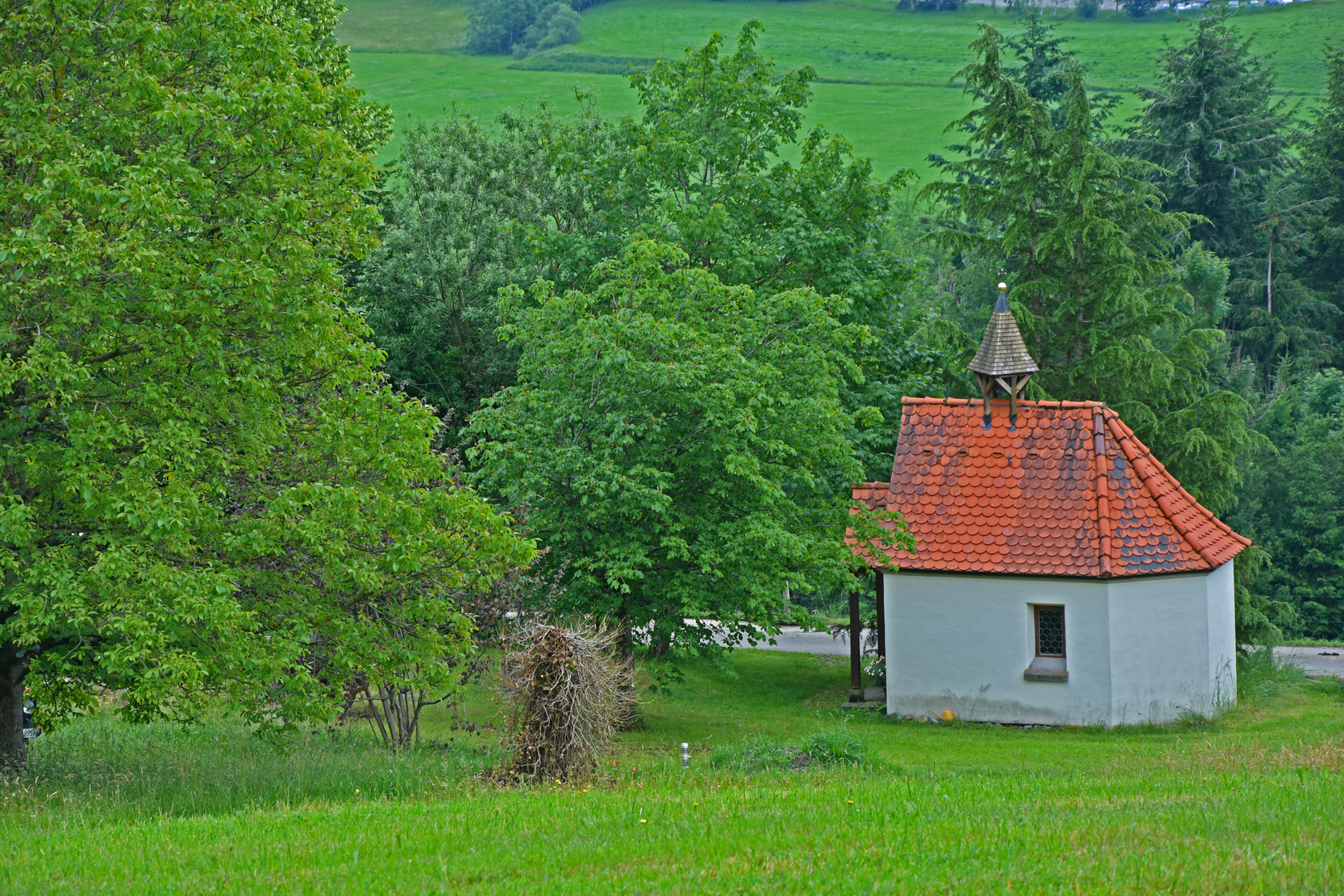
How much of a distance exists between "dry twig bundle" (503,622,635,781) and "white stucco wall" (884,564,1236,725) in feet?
34.7

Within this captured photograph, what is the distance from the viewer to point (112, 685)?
44.6ft

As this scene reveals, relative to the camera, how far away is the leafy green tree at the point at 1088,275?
104 feet

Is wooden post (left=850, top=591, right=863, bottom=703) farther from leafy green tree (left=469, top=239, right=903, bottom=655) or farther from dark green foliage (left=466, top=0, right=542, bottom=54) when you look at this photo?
dark green foliage (left=466, top=0, right=542, bottom=54)

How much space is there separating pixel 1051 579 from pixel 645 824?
14.9m

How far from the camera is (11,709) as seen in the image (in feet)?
47.0

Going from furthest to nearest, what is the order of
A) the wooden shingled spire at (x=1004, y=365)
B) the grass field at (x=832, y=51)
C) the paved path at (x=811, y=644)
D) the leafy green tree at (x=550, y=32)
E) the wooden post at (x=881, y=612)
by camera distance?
the leafy green tree at (x=550, y=32) < the grass field at (x=832, y=51) < the paved path at (x=811, y=644) < the wooden shingled spire at (x=1004, y=365) < the wooden post at (x=881, y=612)

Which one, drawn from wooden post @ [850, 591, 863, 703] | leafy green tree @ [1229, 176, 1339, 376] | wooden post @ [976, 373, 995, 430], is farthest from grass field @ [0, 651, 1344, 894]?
leafy green tree @ [1229, 176, 1339, 376]

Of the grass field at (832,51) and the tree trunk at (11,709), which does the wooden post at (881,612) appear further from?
the grass field at (832,51)

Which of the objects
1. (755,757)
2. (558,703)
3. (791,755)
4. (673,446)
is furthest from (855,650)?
(558,703)

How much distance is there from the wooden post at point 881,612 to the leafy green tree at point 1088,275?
8.75 m

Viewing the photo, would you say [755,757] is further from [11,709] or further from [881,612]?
[881,612]

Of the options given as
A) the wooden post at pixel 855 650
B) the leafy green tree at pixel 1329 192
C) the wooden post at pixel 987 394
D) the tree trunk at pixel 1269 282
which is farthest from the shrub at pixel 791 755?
the leafy green tree at pixel 1329 192

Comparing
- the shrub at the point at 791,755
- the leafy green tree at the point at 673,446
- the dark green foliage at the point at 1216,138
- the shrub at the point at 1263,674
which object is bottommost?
the shrub at the point at 1263,674

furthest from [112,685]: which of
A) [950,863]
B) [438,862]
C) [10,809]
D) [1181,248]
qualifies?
[1181,248]
